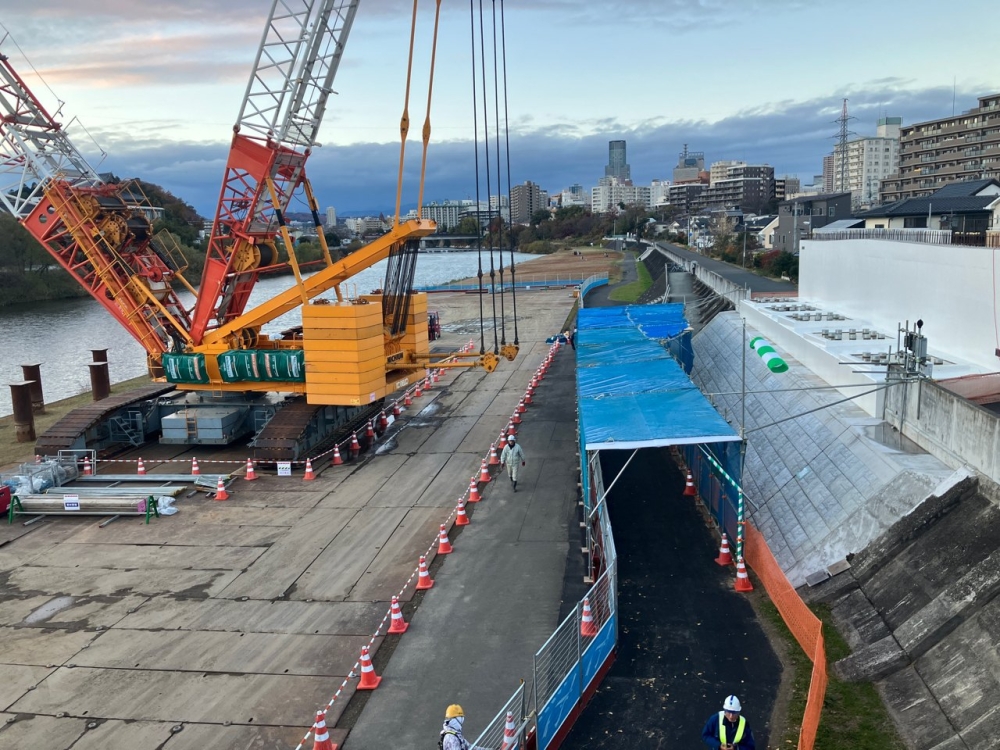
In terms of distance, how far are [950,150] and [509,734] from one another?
3314 inches

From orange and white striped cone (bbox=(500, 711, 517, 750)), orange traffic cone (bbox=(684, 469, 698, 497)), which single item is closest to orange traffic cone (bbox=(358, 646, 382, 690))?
orange and white striped cone (bbox=(500, 711, 517, 750))

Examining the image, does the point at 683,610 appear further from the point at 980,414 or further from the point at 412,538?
the point at 412,538

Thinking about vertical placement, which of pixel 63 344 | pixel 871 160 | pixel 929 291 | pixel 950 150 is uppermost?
pixel 871 160

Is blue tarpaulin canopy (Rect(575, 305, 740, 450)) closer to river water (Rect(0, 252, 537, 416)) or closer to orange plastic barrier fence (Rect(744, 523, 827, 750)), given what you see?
orange plastic barrier fence (Rect(744, 523, 827, 750))

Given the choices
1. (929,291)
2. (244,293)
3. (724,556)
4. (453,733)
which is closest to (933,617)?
(724,556)

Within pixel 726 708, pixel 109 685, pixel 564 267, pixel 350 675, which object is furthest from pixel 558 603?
pixel 564 267

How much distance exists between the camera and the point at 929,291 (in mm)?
18391

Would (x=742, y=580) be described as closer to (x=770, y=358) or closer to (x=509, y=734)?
(x=770, y=358)

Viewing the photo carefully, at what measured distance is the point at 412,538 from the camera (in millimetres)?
14930

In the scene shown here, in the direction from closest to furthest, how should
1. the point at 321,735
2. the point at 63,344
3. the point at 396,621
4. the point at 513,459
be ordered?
the point at 321,735 → the point at 396,621 → the point at 513,459 → the point at 63,344

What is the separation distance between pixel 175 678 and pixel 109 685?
2.79 feet

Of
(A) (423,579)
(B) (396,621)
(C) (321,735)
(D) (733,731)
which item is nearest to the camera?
(D) (733,731)

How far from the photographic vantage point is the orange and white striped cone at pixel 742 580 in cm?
1148

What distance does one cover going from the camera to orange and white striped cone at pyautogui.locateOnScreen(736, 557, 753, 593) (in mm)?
11477
